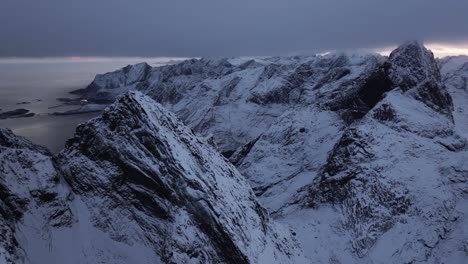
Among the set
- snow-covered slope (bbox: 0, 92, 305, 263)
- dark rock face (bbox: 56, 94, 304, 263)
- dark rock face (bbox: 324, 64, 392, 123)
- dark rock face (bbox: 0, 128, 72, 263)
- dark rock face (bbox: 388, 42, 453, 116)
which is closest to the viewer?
dark rock face (bbox: 0, 128, 72, 263)

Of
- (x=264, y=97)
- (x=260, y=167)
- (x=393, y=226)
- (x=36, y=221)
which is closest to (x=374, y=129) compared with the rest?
(x=393, y=226)

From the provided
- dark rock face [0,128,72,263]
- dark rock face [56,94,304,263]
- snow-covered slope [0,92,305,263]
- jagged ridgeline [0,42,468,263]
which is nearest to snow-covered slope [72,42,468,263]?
jagged ridgeline [0,42,468,263]

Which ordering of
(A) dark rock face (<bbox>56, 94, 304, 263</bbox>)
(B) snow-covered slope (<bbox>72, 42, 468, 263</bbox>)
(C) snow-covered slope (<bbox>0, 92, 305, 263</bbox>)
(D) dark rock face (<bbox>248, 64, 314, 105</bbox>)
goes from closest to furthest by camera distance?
(C) snow-covered slope (<bbox>0, 92, 305, 263</bbox>) → (A) dark rock face (<bbox>56, 94, 304, 263</bbox>) → (B) snow-covered slope (<bbox>72, 42, 468, 263</bbox>) → (D) dark rock face (<bbox>248, 64, 314, 105</bbox>)

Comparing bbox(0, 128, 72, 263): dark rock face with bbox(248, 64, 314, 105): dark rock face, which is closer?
bbox(0, 128, 72, 263): dark rock face

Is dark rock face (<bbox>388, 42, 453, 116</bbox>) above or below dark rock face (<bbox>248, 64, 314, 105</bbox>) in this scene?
above

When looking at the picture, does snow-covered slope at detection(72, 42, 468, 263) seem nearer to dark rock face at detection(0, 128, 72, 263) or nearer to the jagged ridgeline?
the jagged ridgeline

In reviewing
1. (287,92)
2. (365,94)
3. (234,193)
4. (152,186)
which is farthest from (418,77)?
(287,92)

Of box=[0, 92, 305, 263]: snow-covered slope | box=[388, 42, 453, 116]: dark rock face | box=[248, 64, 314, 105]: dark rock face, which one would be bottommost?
box=[248, 64, 314, 105]: dark rock face

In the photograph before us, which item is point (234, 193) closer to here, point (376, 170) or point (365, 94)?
point (376, 170)
